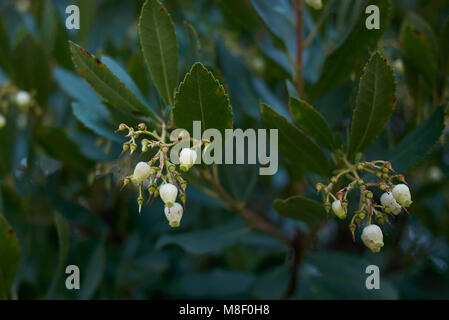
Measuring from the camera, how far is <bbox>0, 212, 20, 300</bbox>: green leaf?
1.42 meters

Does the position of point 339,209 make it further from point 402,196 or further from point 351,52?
point 351,52

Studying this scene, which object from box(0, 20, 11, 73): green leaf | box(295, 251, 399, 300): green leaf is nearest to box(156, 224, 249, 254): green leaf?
box(295, 251, 399, 300): green leaf

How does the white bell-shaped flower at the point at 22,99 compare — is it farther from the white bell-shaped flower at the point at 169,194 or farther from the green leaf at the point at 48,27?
the white bell-shaped flower at the point at 169,194

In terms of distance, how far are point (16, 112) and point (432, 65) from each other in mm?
1653

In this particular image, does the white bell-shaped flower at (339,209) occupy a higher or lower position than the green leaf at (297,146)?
lower

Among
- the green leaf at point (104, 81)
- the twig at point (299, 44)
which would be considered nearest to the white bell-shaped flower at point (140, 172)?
the green leaf at point (104, 81)

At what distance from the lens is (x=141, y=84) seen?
165 centimetres

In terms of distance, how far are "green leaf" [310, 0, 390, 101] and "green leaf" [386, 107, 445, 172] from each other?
0.27m

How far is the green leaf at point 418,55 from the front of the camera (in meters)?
1.58

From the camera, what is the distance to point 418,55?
163 cm

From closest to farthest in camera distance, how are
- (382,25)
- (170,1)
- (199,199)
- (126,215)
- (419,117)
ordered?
(382,25), (419,117), (199,199), (126,215), (170,1)

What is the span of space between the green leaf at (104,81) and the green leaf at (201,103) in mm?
188
